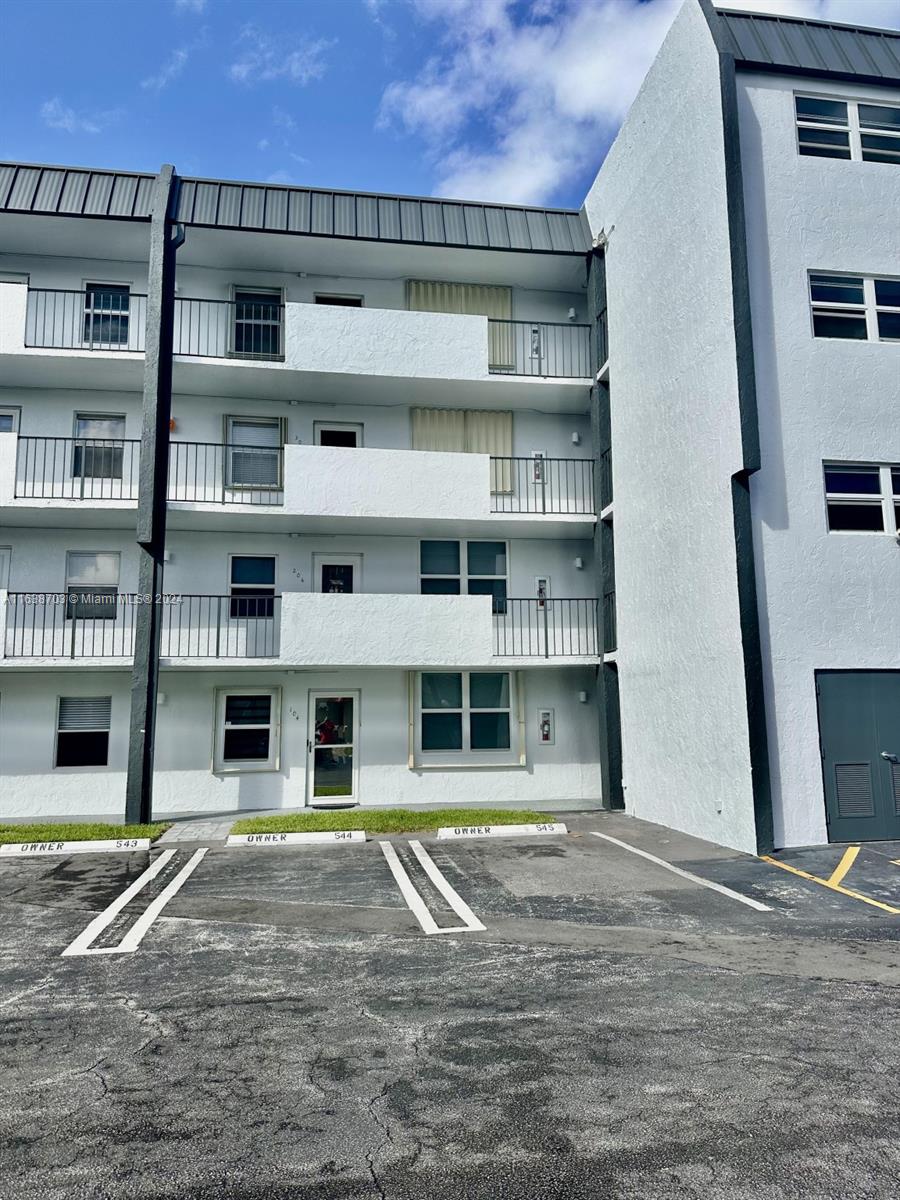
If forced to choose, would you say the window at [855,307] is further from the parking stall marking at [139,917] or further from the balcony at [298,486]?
the parking stall marking at [139,917]

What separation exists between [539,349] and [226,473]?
6743mm

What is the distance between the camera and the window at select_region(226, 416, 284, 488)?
625 inches

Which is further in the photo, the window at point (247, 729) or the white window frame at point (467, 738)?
the white window frame at point (467, 738)

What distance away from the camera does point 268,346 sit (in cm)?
1628

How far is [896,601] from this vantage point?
441 inches

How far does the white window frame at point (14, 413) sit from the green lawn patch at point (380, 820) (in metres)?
8.61

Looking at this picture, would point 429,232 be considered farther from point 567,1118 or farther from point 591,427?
point 567,1118

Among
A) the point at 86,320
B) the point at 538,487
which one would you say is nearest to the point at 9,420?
the point at 86,320

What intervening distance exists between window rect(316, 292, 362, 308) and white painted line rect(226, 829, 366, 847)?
10533 millimetres

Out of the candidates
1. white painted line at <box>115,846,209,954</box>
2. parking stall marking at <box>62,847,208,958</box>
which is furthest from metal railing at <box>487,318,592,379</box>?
parking stall marking at <box>62,847,208,958</box>

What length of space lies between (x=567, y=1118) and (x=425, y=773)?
1181cm

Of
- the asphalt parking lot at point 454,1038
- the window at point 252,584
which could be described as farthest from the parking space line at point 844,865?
the window at point 252,584

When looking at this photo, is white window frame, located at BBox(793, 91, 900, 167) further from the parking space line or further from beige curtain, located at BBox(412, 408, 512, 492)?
the parking space line

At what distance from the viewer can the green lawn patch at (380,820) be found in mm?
12398
